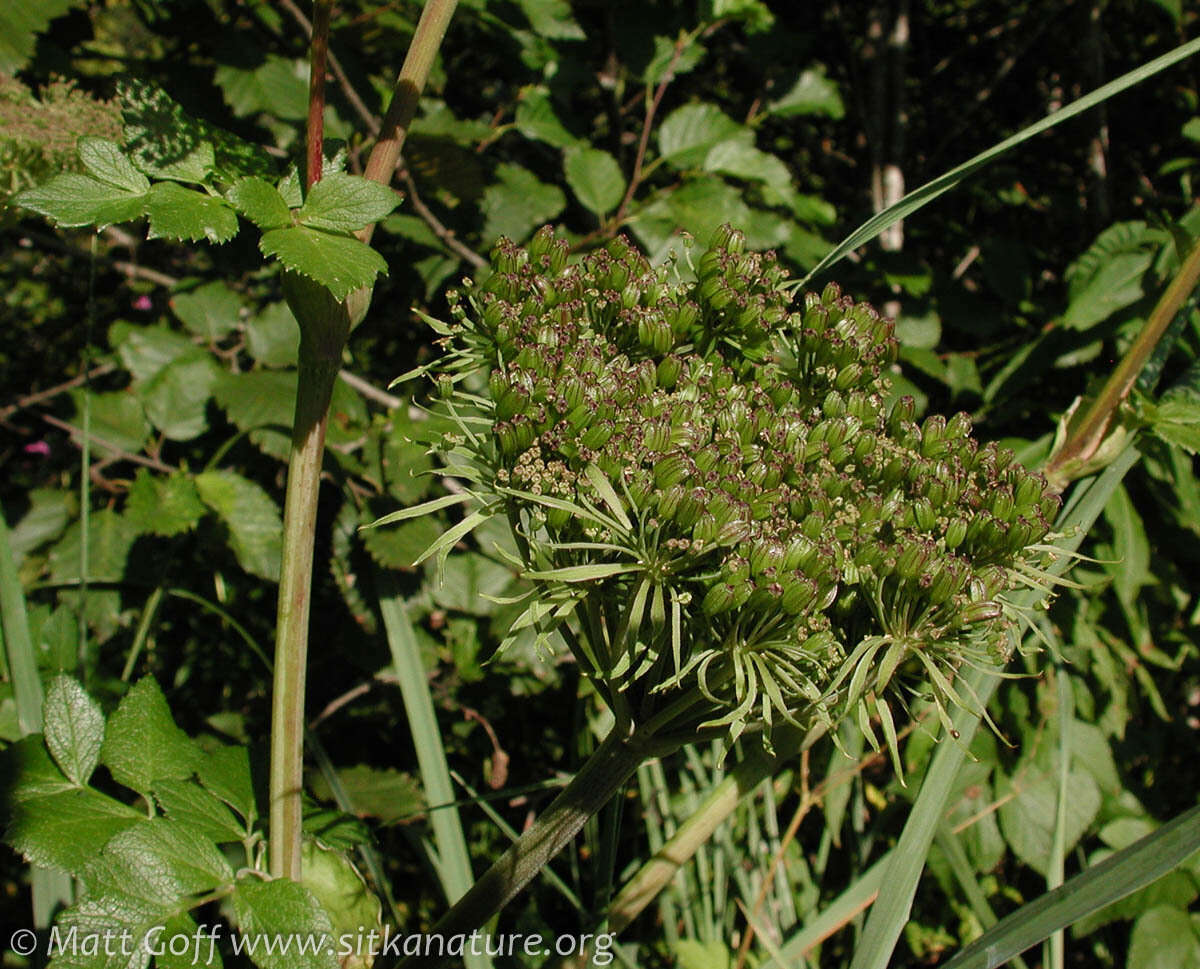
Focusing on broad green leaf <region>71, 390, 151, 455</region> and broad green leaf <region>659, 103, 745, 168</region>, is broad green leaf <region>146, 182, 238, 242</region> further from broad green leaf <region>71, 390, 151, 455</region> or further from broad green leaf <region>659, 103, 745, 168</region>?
broad green leaf <region>659, 103, 745, 168</region>

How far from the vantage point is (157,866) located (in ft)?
2.77

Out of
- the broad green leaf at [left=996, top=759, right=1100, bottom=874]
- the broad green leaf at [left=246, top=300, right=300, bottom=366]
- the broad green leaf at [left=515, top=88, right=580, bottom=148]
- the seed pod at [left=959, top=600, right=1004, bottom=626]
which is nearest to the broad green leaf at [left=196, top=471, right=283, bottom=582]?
the broad green leaf at [left=246, top=300, right=300, bottom=366]

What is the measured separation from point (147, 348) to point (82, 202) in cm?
109

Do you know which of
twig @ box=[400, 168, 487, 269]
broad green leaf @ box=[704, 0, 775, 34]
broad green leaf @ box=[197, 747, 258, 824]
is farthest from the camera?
broad green leaf @ box=[704, 0, 775, 34]

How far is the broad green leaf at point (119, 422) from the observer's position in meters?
1.72

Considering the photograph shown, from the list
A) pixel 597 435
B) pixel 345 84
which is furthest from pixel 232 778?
pixel 345 84

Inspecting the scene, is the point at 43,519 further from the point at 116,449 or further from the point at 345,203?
the point at 345,203

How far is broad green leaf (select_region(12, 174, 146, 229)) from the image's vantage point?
768mm

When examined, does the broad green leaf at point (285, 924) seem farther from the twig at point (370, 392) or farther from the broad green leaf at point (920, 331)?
the broad green leaf at point (920, 331)

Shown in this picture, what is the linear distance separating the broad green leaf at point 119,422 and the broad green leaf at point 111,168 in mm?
1020

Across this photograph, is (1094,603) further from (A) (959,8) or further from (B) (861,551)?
(A) (959,8)

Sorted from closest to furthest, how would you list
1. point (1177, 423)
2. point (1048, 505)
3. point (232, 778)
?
point (1048, 505) < point (232, 778) < point (1177, 423)

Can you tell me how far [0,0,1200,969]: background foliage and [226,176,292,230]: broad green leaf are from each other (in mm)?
457

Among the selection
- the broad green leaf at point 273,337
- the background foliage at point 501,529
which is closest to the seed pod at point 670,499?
the background foliage at point 501,529
